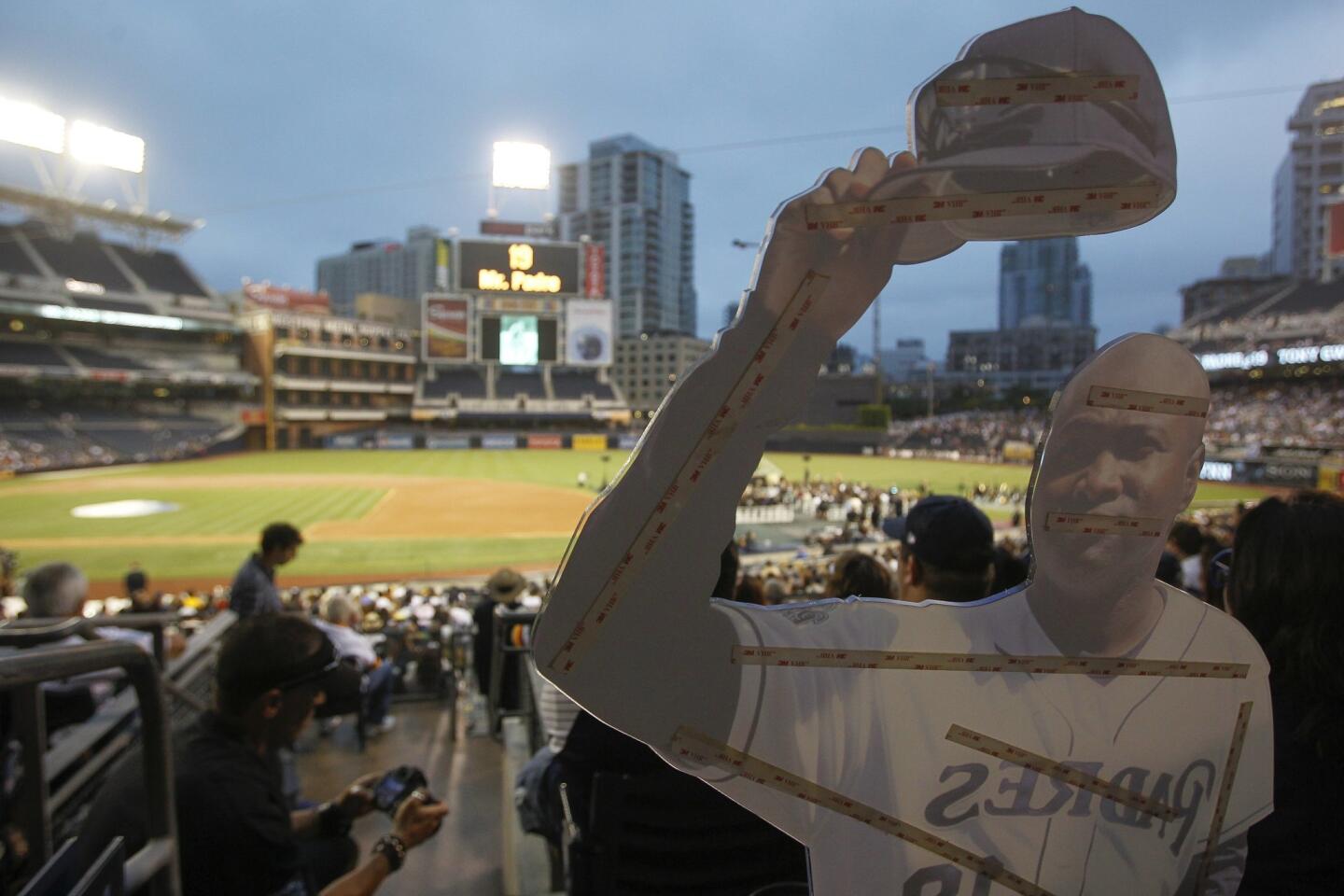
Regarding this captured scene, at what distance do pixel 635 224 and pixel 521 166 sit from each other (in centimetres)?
7537

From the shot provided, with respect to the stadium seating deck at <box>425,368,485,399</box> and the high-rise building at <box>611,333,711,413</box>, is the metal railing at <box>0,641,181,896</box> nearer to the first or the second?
the stadium seating deck at <box>425,368,485,399</box>

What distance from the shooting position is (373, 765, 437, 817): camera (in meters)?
2.68

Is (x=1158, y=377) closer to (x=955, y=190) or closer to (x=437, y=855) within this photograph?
(x=955, y=190)

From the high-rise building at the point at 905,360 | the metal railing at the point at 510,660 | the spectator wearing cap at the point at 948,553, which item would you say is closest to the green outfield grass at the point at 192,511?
the metal railing at the point at 510,660

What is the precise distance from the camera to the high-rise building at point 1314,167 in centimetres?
6900

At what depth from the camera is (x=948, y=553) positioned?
84.4 inches

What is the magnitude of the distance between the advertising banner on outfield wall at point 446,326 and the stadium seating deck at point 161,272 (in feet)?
59.9

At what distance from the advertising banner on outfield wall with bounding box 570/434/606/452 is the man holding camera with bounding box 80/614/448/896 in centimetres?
5202

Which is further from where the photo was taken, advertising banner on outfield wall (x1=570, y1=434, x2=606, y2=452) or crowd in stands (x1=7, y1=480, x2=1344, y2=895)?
advertising banner on outfield wall (x1=570, y1=434, x2=606, y2=452)

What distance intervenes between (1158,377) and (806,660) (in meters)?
0.70

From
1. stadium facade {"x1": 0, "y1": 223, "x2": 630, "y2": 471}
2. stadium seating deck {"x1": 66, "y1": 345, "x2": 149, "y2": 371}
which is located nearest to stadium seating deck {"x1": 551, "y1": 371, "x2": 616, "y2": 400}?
stadium facade {"x1": 0, "y1": 223, "x2": 630, "y2": 471}

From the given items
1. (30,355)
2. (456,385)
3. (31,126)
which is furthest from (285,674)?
(456,385)

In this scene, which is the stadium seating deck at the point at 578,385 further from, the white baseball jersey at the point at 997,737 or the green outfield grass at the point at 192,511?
the white baseball jersey at the point at 997,737

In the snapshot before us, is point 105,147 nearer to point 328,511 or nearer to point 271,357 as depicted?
point 271,357
